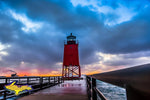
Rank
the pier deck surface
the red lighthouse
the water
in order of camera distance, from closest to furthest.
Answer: the pier deck surface, the water, the red lighthouse

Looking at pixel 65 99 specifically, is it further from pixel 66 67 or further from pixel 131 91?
pixel 66 67

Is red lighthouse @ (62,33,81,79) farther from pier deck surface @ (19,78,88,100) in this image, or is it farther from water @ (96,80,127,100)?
pier deck surface @ (19,78,88,100)

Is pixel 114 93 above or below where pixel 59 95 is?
below

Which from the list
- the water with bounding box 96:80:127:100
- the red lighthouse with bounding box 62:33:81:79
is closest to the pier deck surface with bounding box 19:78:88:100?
the water with bounding box 96:80:127:100

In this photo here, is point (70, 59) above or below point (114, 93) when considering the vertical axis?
above

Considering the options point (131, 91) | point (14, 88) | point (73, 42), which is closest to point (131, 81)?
point (131, 91)

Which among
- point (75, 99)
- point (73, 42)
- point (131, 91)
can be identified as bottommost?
point (75, 99)

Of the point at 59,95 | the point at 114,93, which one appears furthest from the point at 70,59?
the point at 59,95

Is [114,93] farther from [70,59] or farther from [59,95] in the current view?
[59,95]

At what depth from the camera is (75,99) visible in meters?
4.79

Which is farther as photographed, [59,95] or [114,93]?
[114,93]

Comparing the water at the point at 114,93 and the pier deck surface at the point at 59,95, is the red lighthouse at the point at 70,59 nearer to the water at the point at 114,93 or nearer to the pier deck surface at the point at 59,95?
the water at the point at 114,93

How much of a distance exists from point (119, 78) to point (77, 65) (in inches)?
822

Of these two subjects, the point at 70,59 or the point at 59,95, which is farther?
the point at 70,59
